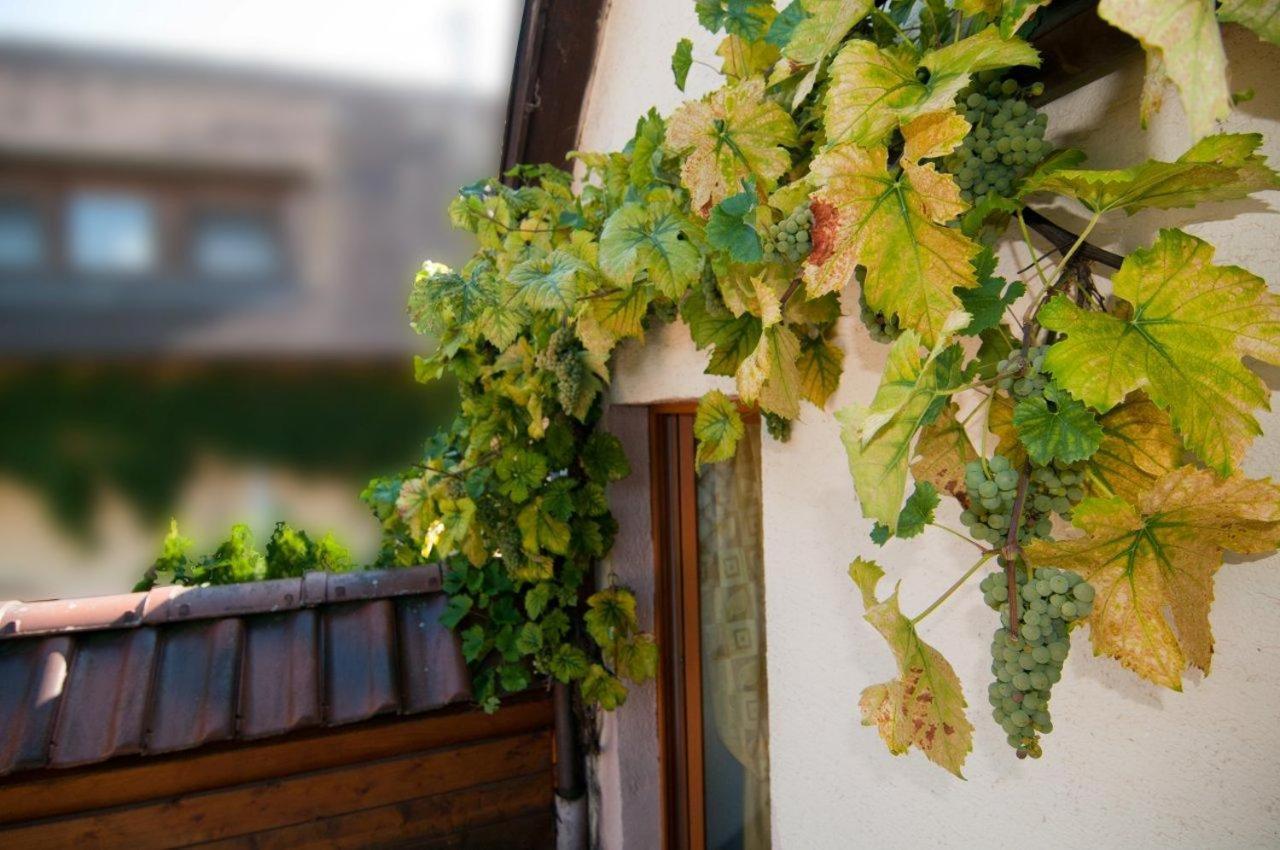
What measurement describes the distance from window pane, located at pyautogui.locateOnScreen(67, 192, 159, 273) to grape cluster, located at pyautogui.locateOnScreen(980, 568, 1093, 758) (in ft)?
9.15

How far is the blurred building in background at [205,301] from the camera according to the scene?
2.15m

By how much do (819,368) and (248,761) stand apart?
199cm

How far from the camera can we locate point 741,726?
5.26 ft

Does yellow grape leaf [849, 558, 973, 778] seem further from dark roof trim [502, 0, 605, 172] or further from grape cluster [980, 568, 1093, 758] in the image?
dark roof trim [502, 0, 605, 172]

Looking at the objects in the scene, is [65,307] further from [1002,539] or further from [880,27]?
[1002,539]

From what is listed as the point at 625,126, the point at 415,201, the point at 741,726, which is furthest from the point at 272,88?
the point at 741,726

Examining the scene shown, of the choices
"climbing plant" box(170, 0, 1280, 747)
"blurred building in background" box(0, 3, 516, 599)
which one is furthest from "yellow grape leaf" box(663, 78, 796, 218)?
"blurred building in background" box(0, 3, 516, 599)

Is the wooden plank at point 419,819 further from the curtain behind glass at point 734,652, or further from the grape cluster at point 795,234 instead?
the grape cluster at point 795,234

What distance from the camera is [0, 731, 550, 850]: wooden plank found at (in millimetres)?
1812

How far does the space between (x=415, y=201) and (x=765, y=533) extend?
1.82 m

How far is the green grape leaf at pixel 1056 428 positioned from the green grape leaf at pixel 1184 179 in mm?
153

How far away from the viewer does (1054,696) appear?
690 millimetres

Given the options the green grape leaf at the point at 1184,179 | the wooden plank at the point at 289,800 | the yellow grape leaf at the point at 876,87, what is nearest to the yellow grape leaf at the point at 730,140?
the yellow grape leaf at the point at 876,87

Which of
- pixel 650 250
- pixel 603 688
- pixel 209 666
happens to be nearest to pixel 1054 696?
pixel 650 250
